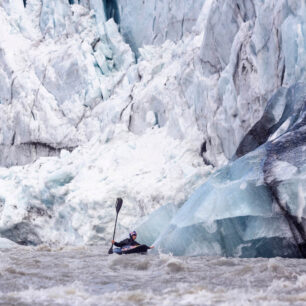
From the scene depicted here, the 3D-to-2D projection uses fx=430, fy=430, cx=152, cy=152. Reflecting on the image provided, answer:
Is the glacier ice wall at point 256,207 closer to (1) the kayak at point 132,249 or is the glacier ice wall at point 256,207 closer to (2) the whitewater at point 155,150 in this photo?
(2) the whitewater at point 155,150

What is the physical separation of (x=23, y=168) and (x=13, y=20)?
7.79 meters

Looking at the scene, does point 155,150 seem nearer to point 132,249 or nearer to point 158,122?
point 158,122

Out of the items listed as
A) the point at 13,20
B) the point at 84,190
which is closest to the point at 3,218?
the point at 84,190

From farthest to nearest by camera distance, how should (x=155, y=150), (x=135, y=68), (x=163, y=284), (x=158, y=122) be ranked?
(x=135, y=68) < (x=158, y=122) < (x=155, y=150) < (x=163, y=284)

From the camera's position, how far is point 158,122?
47.9 feet

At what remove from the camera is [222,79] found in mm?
10891

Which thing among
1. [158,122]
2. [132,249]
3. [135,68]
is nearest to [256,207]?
[132,249]

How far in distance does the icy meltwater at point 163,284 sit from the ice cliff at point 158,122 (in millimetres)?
891

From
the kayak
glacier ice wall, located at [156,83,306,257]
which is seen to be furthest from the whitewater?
the kayak

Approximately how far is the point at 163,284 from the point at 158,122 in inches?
412

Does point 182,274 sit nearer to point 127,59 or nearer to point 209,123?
point 209,123

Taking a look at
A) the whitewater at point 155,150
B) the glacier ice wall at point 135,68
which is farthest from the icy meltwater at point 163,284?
the glacier ice wall at point 135,68

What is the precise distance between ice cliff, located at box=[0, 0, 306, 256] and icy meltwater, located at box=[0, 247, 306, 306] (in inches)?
35.1

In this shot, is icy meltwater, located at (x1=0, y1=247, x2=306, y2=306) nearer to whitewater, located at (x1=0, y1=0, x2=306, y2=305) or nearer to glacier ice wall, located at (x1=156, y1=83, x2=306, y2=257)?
whitewater, located at (x1=0, y1=0, x2=306, y2=305)
